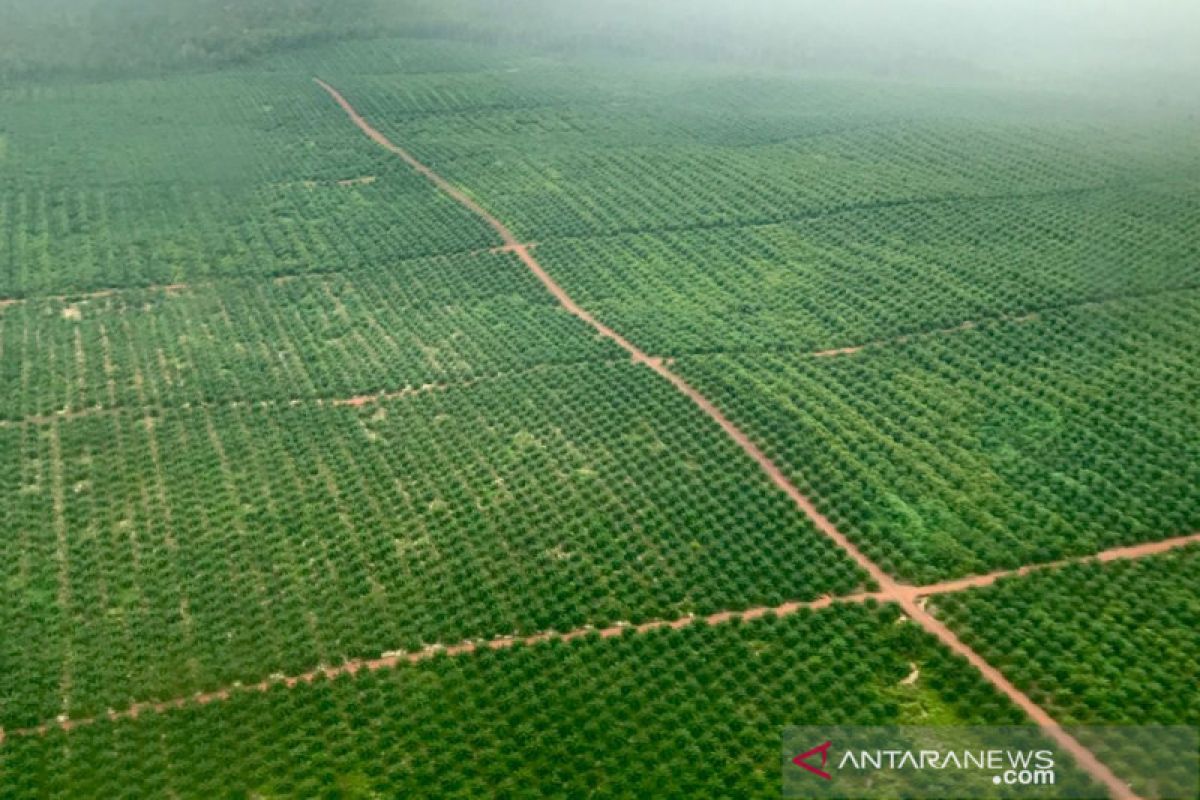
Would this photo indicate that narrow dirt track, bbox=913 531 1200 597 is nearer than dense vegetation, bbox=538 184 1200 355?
Yes

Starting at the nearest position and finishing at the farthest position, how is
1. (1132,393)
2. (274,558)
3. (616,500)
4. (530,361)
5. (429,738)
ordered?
(429,738) < (274,558) < (616,500) < (1132,393) < (530,361)

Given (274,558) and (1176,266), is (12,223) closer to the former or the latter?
(274,558)

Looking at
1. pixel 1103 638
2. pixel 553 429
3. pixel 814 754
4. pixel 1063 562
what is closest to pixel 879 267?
pixel 553 429

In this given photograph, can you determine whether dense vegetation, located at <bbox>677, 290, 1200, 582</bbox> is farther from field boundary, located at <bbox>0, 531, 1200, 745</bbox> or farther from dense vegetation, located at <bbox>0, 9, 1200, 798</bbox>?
field boundary, located at <bbox>0, 531, 1200, 745</bbox>

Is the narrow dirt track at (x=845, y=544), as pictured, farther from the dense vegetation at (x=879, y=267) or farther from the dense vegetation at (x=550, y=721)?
the dense vegetation at (x=879, y=267)

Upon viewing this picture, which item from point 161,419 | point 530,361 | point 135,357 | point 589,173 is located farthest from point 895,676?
point 589,173

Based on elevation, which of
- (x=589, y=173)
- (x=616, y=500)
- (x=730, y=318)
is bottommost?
(x=616, y=500)

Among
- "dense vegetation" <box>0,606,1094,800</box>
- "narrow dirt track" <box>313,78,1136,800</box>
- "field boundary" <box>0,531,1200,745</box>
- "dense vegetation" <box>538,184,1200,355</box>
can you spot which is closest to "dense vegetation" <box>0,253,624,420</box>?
"narrow dirt track" <box>313,78,1136,800</box>
